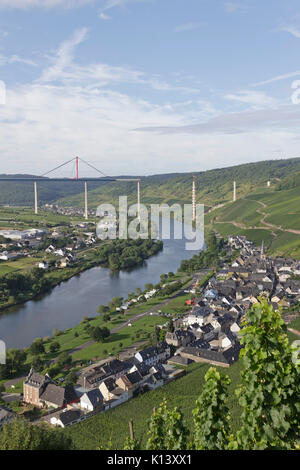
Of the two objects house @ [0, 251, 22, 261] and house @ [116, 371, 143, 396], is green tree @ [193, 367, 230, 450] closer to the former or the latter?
house @ [116, 371, 143, 396]

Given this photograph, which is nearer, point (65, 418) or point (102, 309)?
point (65, 418)

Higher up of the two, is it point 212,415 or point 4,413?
point 212,415

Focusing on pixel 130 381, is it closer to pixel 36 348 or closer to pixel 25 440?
pixel 36 348

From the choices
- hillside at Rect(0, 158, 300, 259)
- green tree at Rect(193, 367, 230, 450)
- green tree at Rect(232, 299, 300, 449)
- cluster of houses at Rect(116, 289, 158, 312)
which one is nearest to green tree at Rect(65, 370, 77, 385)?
cluster of houses at Rect(116, 289, 158, 312)

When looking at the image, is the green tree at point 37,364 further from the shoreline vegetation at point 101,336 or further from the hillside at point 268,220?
the hillside at point 268,220

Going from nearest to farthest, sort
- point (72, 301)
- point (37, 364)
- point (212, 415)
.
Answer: point (212, 415)
point (37, 364)
point (72, 301)

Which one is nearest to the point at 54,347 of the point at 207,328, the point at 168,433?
the point at 207,328

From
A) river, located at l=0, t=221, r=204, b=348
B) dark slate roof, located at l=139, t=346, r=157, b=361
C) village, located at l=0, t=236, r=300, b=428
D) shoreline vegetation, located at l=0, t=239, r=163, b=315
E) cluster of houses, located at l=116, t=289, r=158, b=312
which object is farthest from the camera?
shoreline vegetation, located at l=0, t=239, r=163, b=315
